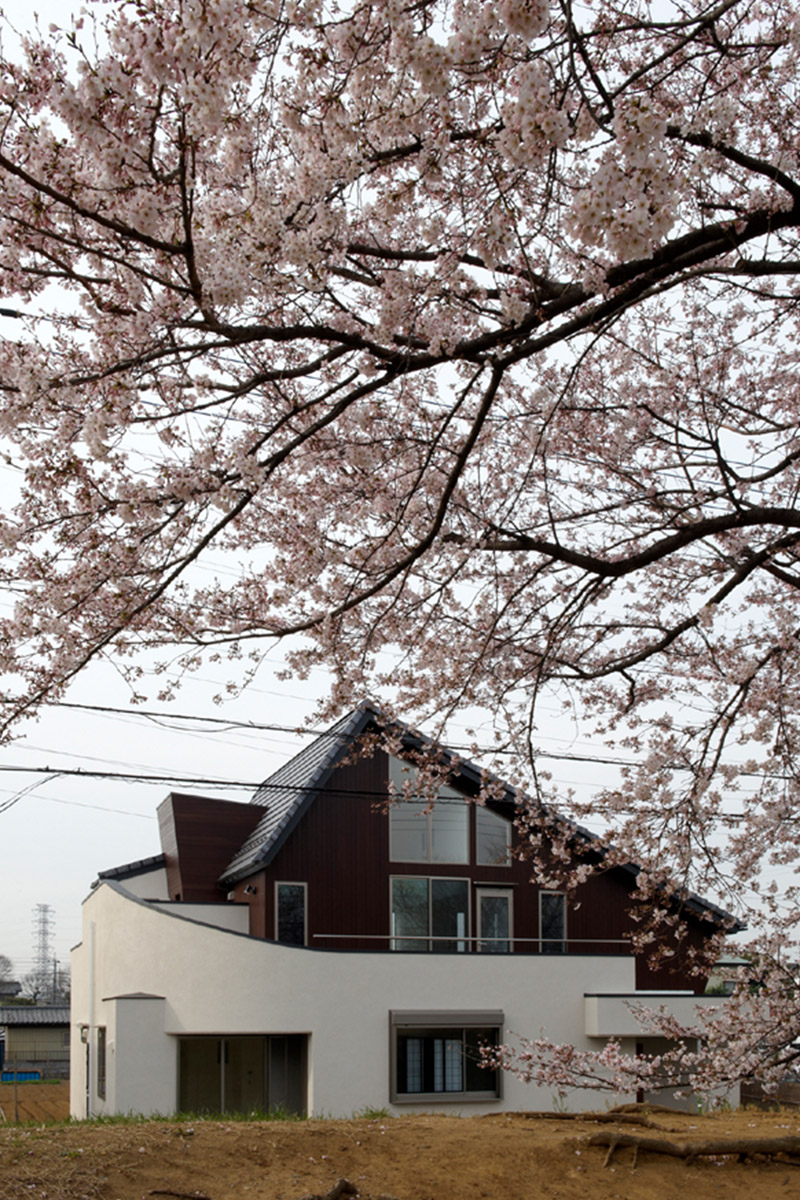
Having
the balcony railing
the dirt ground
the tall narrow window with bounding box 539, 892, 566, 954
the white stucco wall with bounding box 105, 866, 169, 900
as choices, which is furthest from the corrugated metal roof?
the dirt ground

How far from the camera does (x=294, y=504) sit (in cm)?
728

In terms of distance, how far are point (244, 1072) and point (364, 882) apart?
3.59m

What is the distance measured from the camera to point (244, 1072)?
16.8 meters

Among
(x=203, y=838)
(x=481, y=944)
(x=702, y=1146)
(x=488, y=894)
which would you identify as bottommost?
(x=481, y=944)

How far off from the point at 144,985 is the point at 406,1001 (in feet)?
13.2

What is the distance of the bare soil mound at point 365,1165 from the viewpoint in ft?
18.5

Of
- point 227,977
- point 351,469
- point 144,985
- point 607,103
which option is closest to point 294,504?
point 351,469

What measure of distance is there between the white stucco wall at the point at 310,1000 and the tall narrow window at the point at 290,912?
173 cm

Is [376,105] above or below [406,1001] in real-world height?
above

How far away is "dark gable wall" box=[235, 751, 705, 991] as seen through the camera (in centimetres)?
1850

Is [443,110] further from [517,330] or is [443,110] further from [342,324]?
[342,324]

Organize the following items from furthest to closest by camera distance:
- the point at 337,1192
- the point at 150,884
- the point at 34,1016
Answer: the point at 34,1016 < the point at 150,884 < the point at 337,1192

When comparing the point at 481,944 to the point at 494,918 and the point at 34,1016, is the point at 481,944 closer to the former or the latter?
the point at 494,918

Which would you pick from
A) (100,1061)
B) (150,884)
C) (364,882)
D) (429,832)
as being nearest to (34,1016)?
(150,884)
